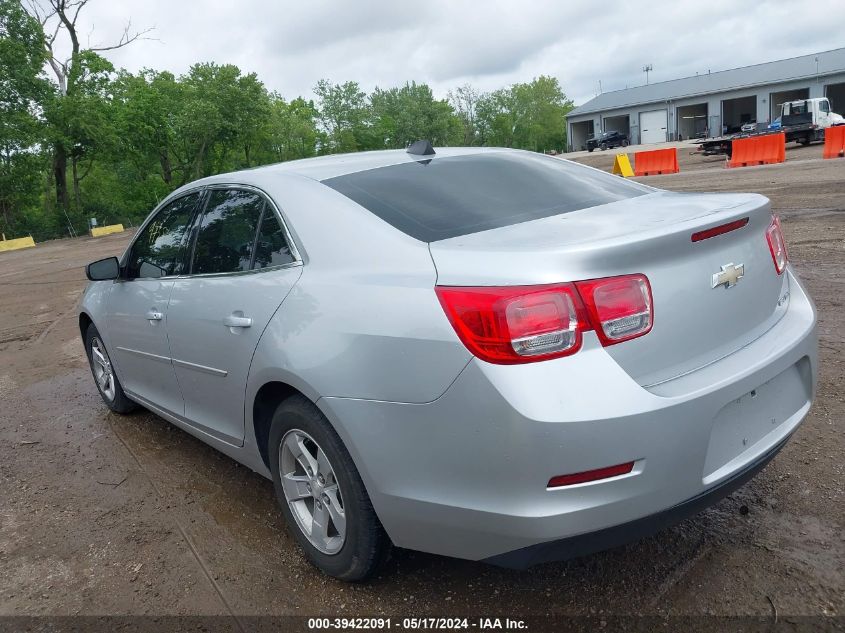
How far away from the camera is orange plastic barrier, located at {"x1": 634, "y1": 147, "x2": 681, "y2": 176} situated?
78.6 feet

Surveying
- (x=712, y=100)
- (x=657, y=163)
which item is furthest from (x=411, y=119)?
(x=657, y=163)

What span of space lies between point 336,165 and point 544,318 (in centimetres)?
165

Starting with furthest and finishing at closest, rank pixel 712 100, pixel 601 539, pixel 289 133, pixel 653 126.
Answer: pixel 289 133 < pixel 653 126 < pixel 712 100 < pixel 601 539

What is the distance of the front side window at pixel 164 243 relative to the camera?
373 cm

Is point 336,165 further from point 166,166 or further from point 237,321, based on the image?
point 166,166

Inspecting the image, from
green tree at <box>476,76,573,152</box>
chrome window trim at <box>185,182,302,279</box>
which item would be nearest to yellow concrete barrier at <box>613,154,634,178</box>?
chrome window trim at <box>185,182,302,279</box>

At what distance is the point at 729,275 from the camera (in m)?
2.30

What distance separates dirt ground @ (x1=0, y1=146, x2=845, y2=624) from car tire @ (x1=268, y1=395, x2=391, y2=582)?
0.42 feet

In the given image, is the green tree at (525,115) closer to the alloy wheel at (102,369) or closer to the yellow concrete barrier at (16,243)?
the yellow concrete barrier at (16,243)

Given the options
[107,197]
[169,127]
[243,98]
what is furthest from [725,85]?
[107,197]

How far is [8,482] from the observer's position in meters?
4.13

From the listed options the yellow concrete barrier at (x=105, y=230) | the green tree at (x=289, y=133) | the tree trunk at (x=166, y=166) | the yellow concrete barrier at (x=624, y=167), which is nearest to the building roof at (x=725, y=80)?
the green tree at (x=289, y=133)

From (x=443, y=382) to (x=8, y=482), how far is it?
3405 mm

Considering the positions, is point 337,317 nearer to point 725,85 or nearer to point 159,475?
point 159,475
